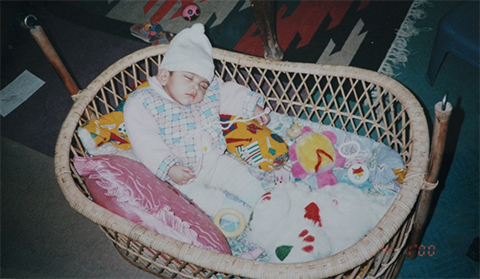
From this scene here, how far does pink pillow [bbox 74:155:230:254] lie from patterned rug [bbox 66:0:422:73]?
39.4 inches

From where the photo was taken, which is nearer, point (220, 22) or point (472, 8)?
point (472, 8)

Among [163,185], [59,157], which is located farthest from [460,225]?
[59,157]

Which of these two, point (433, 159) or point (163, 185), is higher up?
point (433, 159)

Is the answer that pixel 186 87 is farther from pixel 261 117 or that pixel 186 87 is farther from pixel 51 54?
pixel 51 54

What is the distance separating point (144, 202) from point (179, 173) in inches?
6.5

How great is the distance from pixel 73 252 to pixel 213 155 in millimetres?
608

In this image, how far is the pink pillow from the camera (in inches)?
37.6

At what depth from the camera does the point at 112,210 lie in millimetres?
972

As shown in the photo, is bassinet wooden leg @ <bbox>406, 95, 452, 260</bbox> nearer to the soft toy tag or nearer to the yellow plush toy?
the yellow plush toy

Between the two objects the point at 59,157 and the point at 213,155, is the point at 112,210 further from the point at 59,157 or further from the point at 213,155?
the point at 213,155

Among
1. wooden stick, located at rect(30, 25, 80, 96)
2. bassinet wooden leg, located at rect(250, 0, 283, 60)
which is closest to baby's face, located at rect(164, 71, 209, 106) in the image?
wooden stick, located at rect(30, 25, 80, 96)

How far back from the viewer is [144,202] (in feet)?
3.20

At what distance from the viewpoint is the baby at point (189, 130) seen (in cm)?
112

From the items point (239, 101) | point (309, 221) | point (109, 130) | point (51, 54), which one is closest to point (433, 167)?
point (309, 221)
